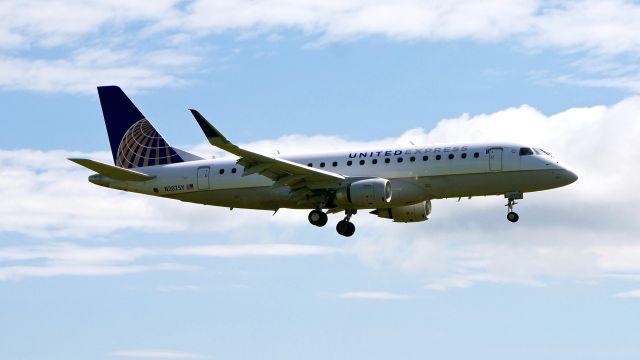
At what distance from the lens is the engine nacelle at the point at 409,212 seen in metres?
61.4

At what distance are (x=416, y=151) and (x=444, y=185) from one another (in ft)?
7.17

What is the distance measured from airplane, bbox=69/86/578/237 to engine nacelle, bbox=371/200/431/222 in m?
0.05

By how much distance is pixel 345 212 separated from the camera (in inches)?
2365

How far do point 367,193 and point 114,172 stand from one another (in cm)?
1330

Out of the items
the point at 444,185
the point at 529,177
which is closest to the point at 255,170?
the point at 444,185

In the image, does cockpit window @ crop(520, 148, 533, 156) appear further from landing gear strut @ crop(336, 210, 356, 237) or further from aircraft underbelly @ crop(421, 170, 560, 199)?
landing gear strut @ crop(336, 210, 356, 237)

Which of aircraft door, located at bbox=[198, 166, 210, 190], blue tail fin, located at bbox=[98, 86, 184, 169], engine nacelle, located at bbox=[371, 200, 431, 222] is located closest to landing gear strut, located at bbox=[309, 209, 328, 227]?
engine nacelle, located at bbox=[371, 200, 431, 222]

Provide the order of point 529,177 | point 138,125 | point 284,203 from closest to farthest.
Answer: point 529,177, point 284,203, point 138,125

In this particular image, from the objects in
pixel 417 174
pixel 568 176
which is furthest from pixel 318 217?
pixel 568 176

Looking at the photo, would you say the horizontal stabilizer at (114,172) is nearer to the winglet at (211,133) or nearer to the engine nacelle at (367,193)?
the winglet at (211,133)

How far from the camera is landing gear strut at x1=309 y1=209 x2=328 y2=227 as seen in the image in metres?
58.8

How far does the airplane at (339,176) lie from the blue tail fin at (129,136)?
0.07 meters

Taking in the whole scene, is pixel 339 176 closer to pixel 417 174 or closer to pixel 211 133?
pixel 417 174

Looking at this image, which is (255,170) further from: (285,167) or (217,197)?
(217,197)
